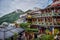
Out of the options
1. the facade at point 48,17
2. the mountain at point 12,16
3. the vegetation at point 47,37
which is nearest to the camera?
the vegetation at point 47,37

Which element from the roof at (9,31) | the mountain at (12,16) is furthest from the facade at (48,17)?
the roof at (9,31)

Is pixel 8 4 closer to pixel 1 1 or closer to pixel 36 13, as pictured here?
pixel 1 1

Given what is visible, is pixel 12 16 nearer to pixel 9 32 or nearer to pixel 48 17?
pixel 9 32

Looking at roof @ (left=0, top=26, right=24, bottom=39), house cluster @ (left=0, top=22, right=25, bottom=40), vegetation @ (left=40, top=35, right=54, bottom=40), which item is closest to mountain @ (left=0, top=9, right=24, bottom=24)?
house cluster @ (left=0, top=22, right=25, bottom=40)

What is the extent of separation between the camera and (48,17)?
225 inches

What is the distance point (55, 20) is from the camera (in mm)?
5652

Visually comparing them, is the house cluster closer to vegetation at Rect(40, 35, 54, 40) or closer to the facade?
the facade

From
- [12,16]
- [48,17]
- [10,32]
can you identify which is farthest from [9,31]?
[48,17]

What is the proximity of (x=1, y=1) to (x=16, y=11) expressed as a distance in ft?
1.60

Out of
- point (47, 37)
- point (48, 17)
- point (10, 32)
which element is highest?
point (48, 17)

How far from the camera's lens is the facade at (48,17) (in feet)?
18.4

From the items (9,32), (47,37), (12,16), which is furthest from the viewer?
(12,16)

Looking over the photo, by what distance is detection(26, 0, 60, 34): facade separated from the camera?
5.60m

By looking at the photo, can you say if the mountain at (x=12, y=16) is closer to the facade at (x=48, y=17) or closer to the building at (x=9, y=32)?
the building at (x=9, y=32)
